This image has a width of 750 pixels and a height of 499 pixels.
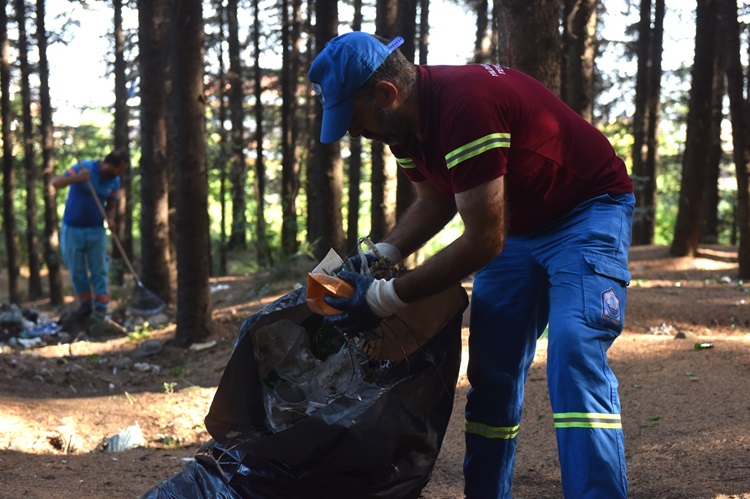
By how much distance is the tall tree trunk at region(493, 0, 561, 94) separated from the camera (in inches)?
233

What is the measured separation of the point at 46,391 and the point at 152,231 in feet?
16.5

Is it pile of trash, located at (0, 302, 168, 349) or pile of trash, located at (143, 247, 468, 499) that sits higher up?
pile of trash, located at (143, 247, 468, 499)

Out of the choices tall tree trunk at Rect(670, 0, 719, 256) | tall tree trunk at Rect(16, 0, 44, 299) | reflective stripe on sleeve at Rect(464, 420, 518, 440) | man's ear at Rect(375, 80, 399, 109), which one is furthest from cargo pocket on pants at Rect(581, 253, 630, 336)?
tall tree trunk at Rect(16, 0, 44, 299)

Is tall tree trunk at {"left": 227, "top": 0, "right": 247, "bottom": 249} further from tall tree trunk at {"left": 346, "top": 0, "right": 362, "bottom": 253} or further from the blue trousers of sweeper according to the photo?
the blue trousers of sweeper

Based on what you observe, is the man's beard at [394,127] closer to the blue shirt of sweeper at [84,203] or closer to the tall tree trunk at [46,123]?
the blue shirt of sweeper at [84,203]

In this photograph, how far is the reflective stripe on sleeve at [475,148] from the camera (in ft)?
8.47

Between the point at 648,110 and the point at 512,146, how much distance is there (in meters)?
18.6

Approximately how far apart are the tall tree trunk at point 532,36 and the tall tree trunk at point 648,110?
43.4 feet

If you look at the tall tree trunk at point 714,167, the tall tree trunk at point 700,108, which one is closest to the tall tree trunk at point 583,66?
the tall tree trunk at point 700,108

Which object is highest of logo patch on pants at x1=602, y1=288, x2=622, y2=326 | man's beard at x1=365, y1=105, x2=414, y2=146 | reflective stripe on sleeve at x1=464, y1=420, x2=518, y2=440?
man's beard at x1=365, y1=105, x2=414, y2=146

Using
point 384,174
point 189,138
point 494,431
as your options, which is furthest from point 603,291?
point 384,174

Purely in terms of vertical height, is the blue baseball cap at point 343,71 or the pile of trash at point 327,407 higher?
the blue baseball cap at point 343,71

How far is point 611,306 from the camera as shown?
9.11ft

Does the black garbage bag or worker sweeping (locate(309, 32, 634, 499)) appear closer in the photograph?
worker sweeping (locate(309, 32, 634, 499))
